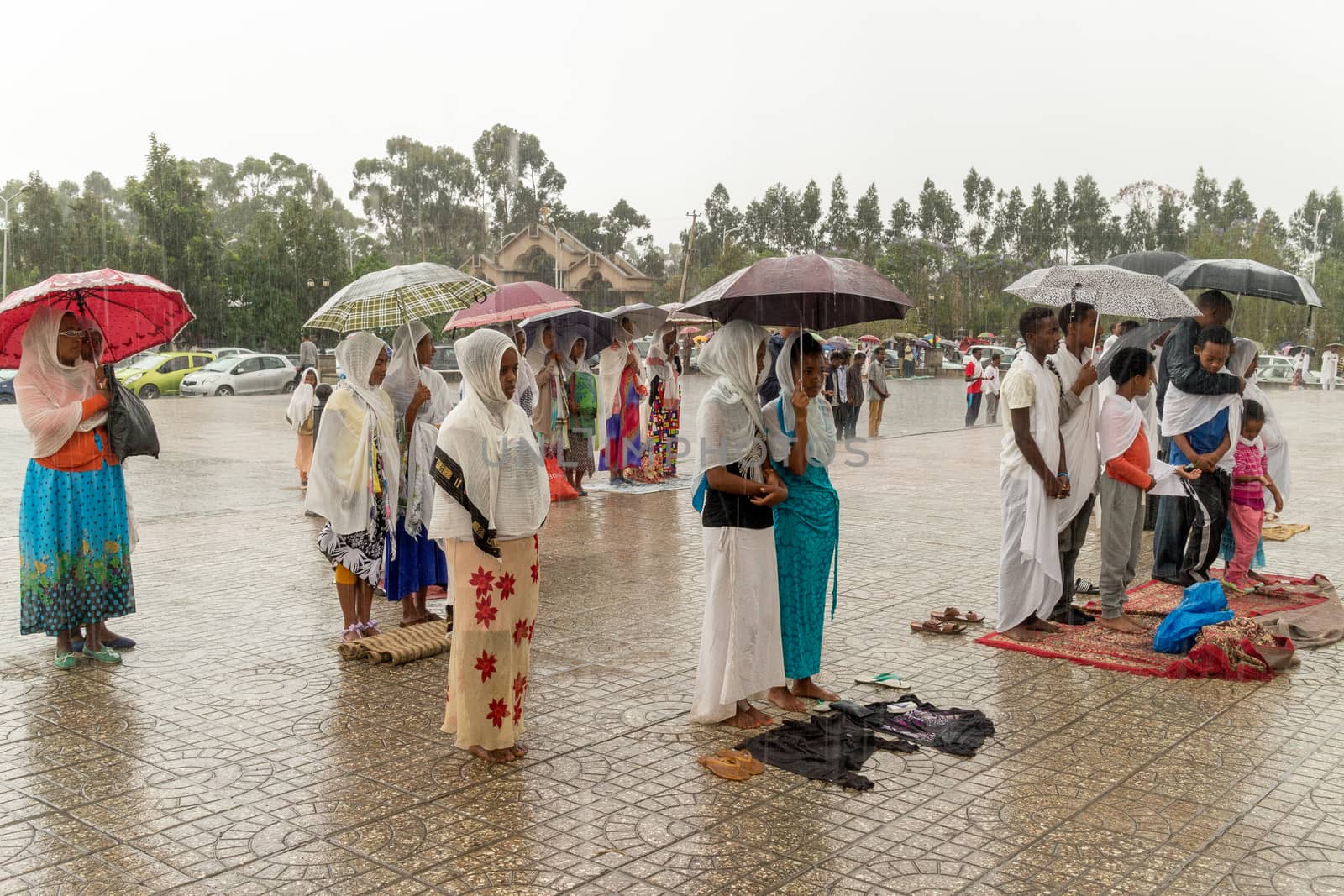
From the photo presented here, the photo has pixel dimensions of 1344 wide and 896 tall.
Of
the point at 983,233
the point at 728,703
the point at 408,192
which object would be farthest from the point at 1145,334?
the point at 408,192

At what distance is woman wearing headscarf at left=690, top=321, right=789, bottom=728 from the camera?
4578 mm

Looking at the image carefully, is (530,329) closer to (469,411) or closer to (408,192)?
(469,411)

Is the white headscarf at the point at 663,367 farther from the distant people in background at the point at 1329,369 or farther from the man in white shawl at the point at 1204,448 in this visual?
the distant people in background at the point at 1329,369

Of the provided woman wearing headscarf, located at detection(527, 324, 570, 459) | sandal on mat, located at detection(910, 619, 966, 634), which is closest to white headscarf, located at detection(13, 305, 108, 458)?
sandal on mat, located at detection(910, 619, 966, 634)

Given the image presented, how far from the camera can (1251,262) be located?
7496mm

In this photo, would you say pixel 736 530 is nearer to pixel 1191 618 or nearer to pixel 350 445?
pixel 350 445

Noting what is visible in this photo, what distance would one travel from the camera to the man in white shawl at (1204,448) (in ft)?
22.8

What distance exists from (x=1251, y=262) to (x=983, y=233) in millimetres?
51159

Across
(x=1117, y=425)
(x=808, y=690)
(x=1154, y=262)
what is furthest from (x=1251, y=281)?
(x=808, y=690)

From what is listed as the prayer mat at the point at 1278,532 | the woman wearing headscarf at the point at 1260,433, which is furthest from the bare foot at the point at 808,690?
the prayer mat at the point at 1278,532

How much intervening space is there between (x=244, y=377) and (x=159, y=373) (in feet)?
7.29

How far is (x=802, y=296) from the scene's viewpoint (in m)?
4.89

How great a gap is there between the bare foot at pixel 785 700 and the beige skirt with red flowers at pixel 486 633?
120 centimetres

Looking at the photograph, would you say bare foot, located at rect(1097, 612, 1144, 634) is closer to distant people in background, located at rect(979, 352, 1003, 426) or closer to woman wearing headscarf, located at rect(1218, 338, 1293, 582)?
woman wearing headscarf, located at rect(1218, 338, 1293, 582)
